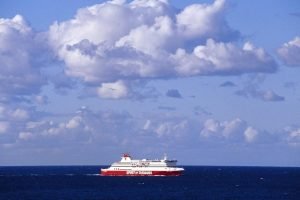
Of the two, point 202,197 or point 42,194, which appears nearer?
point 202,197

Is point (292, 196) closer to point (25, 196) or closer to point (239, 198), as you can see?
point (239, 198)

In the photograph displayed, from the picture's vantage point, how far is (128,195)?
6147 inches

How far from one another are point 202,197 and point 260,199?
13.6m

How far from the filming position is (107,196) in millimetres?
152125

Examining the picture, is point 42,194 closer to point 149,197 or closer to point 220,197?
point 149,197

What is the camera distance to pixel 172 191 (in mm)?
170625

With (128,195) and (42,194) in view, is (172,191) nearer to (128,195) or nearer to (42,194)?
(128,195)

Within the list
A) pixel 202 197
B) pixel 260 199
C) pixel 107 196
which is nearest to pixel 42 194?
pixel 107 196

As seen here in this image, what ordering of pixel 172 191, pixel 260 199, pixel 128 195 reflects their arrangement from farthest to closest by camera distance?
pixel 172 191
pixel 128 195
pixel 260 199

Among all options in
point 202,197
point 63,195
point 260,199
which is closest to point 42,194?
point 63,195

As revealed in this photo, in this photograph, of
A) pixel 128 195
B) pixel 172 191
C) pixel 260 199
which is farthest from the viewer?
pixel 172 191

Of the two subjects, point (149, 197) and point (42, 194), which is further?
point (42, 194)

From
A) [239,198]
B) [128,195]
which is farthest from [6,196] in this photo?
[239,198]

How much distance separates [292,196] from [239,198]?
16.3 metres
